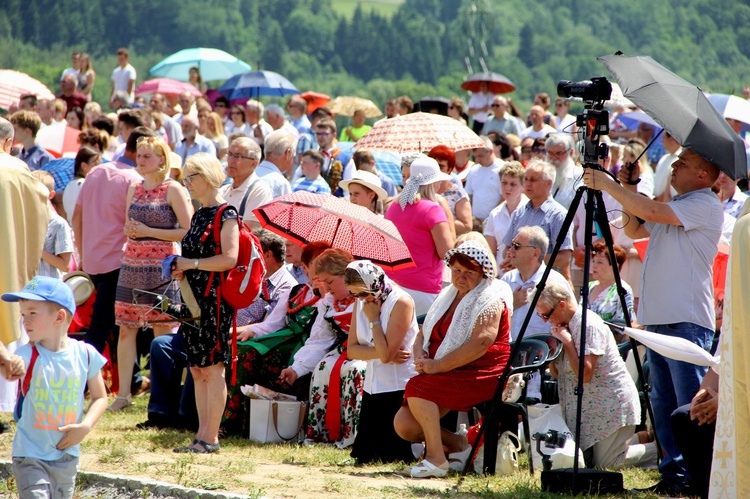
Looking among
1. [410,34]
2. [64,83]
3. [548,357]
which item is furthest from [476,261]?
A: [410,34]

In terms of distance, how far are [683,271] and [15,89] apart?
35.4 ft

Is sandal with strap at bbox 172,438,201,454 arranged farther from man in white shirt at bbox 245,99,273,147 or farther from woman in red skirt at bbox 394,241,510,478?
man in white shirt at bbox 245,99,273,147

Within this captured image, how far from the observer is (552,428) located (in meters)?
6.01

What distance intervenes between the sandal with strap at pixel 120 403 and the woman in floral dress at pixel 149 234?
0.56 metres

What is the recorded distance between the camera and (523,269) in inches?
274

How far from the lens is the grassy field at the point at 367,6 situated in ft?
256

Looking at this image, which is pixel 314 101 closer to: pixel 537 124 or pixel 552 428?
pixel 537 124

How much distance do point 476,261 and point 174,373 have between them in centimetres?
263

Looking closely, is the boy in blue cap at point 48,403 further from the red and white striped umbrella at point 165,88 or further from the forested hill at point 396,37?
the forested hill at point 396,37

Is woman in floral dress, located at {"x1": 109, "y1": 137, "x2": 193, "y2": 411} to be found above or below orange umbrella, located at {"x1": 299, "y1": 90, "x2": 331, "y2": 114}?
below

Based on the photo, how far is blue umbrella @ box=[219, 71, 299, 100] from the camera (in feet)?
56.8

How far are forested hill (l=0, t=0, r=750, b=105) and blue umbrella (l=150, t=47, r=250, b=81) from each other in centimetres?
2903

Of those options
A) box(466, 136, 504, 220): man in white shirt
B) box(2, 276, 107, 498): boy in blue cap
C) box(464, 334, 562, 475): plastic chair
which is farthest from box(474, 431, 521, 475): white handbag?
box(466, 136, 504, 220): man in white shirt

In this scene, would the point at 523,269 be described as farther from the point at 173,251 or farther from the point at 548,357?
the point at 173,251
